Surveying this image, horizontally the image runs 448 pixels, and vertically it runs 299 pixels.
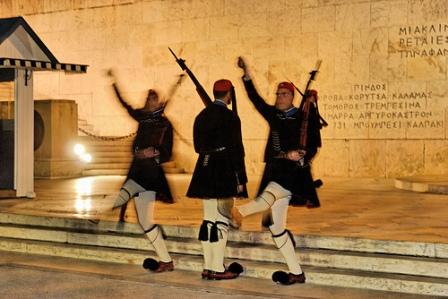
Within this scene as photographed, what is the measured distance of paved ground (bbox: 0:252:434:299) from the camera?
22.5 feet

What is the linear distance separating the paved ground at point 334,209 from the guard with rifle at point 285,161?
3.79 ft

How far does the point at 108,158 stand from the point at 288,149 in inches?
457

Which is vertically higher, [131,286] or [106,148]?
[106,148]

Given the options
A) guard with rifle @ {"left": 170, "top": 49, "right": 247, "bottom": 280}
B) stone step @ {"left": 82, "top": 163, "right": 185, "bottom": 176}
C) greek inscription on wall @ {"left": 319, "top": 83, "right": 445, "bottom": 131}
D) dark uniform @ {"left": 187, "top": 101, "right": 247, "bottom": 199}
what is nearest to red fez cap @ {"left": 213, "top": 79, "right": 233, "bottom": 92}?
guard with rifle @ {"left": 170, "top": 49, "right": 247, "bottom": 280}

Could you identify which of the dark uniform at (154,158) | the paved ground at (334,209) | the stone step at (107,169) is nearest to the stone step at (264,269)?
the paved ground at (334,209)

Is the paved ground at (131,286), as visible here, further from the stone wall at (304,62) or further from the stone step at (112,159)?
the stone step at (112,159)

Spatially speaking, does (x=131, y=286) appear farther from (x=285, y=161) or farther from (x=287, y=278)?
(x=285, y=161)

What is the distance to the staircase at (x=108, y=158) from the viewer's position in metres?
17.6

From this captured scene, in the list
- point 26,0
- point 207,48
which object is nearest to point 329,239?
point 207,48

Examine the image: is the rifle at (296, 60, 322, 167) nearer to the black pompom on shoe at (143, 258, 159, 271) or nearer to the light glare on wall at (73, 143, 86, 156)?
the black pompom on shoe at (143, 258, 159, 271)

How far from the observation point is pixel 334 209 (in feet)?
35.0

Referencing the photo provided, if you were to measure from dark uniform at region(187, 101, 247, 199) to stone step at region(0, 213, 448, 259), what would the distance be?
3.79ft

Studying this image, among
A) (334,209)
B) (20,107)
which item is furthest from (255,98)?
(20,107)

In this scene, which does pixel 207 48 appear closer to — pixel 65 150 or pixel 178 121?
pixel 178 121
